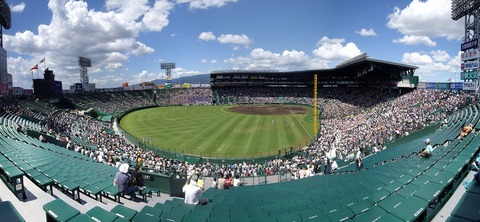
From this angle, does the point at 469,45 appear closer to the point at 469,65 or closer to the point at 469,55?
the point at 469,55

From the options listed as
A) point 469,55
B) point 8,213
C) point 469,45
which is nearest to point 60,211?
point 8,213

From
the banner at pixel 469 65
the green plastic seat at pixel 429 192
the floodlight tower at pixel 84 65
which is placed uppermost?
the floodlight tower at pixel 84 65

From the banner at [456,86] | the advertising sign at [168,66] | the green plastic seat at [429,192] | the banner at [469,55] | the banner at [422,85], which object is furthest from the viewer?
the advertising sign at [168,66]

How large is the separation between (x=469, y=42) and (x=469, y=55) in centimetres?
178

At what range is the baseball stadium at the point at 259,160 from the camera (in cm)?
671

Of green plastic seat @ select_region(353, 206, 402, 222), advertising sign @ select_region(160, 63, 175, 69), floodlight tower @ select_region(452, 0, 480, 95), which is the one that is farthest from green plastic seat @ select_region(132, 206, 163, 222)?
advertising sign @ select_region(160, 63, 175, 69)

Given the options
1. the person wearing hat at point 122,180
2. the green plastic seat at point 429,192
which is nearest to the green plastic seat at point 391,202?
the green plastic seat at point 429,192

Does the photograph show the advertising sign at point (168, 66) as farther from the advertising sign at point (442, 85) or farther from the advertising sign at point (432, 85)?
the advertising sign at point (442, 85)

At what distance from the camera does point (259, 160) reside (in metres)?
25.4

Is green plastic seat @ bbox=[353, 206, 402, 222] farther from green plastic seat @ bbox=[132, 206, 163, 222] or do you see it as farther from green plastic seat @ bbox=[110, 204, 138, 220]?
green plastic seat @ bbox=[110, 204, 138, 220]

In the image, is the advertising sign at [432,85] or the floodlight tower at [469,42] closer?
the floodlight tower at [469,42]

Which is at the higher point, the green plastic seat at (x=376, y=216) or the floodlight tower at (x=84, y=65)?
the floodlight tower at (x=84, y=65)

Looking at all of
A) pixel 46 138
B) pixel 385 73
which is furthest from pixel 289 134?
pixel 385 73

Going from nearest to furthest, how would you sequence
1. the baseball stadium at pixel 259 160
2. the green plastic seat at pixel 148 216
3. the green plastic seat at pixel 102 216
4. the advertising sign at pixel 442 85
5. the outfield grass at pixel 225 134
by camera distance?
the green plastic seat at pixel 102 216
the green plastic seat at pixel 148 216
the baseball stadium at pixel 259 160
the outfield grass at pixel 225 134
the advertising sign at pixel 442 85
